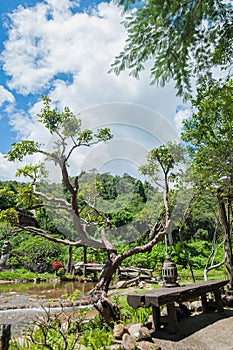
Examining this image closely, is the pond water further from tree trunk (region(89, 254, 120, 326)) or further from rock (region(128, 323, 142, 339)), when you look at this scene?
rock (region(128, 323, 142, 339))

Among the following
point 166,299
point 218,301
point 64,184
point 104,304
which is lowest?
point 218,301

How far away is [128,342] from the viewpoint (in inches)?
113

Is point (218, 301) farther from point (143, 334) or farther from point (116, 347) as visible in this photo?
point (116, 347)

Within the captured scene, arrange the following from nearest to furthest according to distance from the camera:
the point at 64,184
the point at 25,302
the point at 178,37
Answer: the point at 178,37
the point at 64,184
the point at 25,302

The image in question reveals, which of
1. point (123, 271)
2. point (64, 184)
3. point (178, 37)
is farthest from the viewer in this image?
point (123, 271)

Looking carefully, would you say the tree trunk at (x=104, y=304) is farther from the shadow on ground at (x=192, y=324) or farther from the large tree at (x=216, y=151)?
the large tree at (x=216, y=151)

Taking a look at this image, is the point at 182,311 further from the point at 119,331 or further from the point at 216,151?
the point at 216,151

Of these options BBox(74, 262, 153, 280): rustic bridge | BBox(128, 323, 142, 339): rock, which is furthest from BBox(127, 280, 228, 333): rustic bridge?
BBox(74, 262, 153, 280): rustic bridge

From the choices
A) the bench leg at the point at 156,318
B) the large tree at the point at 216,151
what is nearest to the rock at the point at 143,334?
the bench leg at the point at 156,318

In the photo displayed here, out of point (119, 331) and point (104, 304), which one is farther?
point (104, 304)

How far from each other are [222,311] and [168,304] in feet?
5.42

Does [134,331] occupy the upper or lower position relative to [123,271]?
lower

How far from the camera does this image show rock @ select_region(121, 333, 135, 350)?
9.16 feet

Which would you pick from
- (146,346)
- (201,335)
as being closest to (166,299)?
(146,346)
